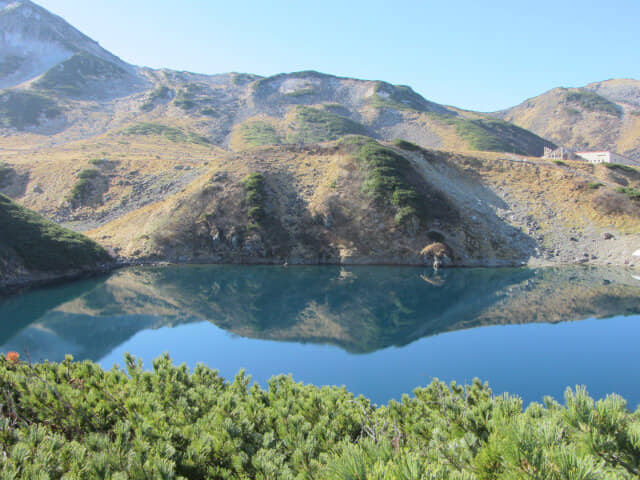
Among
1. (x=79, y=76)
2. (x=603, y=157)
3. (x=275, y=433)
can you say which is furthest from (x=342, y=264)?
(x=79, y=76)

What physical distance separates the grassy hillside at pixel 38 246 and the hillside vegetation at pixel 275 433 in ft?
124

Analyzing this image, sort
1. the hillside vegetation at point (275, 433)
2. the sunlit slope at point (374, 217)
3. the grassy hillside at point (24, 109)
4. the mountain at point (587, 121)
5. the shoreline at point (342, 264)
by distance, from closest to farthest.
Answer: the hillside vegetation at point (275, 433)
the shoreline at point (342, 264)
the sunlit slope at point (374, 217)
the grassy hillside at point (24, 109)
the mountain at point (587, 121)

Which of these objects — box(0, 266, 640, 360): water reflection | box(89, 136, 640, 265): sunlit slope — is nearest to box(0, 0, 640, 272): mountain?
box(89, 136, 640, 265): sunlit slope

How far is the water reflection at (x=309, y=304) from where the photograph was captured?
26.1 meters

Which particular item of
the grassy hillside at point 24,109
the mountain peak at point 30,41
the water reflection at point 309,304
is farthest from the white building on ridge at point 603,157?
the mountain peak at point 30,41

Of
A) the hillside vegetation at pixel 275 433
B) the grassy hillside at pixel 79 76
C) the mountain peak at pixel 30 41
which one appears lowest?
the hillside vegetation at pixel 275 433

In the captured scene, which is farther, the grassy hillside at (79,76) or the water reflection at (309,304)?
the grassy hillside at (79,76)

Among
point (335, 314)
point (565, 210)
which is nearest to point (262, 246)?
point (335, 314)

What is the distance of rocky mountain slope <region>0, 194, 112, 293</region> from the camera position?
36.9 metres

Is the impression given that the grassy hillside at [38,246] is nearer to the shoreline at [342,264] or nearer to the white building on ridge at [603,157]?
the shoreline at [342,264]

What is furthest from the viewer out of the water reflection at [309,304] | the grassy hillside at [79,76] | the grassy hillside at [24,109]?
the grassy hillside at [79,76]

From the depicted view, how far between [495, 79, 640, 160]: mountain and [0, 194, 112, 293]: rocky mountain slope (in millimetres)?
156894

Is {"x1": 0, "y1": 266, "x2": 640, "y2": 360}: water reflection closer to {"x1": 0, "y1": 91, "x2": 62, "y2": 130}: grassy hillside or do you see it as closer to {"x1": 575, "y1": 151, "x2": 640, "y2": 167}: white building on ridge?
{"x1": 575, "y1": 151, "x2": 640, "y2": 167}: white building on ridge

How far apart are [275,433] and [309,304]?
25646 mm
